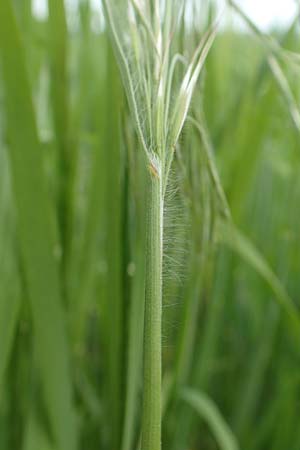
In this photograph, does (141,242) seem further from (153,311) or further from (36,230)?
(153,311)

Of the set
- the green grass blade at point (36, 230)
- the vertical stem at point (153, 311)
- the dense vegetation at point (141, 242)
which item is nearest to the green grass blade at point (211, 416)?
the dense vegetation at point (141, 242)

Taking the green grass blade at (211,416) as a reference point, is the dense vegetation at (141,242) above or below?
above

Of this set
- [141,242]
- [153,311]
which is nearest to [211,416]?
[141,242]

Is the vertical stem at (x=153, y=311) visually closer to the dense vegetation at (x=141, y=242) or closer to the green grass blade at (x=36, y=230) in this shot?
the dense vegetation at (x=141, y=242)

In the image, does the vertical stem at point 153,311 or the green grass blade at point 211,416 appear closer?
the vertical stem at point 153,311

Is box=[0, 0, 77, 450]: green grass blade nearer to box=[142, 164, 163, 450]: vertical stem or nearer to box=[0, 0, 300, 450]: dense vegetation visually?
box=[0, 0, 300, 450]: dense vegetation

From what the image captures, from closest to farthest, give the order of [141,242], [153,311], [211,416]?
[153,311] < [141,242] < [211,416]

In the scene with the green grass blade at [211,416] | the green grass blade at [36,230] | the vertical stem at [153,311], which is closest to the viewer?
the vertical stem at [153,311]

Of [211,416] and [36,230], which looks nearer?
[36,230]
